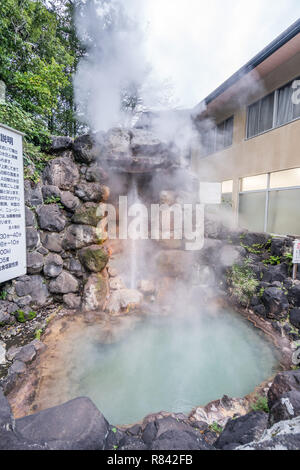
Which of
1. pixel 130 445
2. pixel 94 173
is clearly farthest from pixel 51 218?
pixel 130 445

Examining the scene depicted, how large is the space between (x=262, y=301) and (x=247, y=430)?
312 cm

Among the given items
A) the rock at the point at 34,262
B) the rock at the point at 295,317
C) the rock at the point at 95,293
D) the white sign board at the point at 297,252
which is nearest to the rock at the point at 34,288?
the rock at the point at 34,262

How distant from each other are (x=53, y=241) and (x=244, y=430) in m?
4.34

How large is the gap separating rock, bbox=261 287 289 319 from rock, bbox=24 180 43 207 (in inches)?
209

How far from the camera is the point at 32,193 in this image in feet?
13.7

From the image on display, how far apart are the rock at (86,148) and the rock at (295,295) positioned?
17.0ft

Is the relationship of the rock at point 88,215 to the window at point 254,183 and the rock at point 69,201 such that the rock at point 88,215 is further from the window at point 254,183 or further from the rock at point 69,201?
the window at point 254,183

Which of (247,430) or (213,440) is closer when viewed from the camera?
(247,430)

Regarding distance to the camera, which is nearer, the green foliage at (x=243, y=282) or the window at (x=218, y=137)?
the green foliage at (x=243, y=282)

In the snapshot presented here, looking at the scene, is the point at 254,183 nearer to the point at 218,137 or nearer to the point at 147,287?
the point at 218,137

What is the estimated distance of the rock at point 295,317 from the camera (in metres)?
3.69
